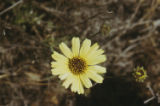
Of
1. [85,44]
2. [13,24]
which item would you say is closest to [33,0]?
[13,24]

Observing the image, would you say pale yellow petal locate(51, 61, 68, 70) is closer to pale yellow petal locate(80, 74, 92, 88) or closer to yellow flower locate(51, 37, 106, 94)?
yellow flower locate(51, 37, 106, 94)

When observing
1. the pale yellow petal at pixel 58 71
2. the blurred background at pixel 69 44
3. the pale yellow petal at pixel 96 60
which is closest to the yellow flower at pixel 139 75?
the blurred background at pixel 69 44

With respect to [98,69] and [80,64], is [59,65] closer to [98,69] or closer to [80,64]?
[80,64]

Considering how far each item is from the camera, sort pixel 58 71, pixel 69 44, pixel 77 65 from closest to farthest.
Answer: pixel 58 71 → pixel 77 65 → pixel 69 44

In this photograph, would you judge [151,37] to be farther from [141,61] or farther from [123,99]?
Answer: [123,99]

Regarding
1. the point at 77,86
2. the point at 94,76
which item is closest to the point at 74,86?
the point at 77,86

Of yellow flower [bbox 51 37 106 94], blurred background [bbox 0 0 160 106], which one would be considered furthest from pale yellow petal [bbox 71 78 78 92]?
blurred background [bbox 0 0 160 106]

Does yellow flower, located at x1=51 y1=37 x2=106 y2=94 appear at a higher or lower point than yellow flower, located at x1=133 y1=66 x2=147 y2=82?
higher
